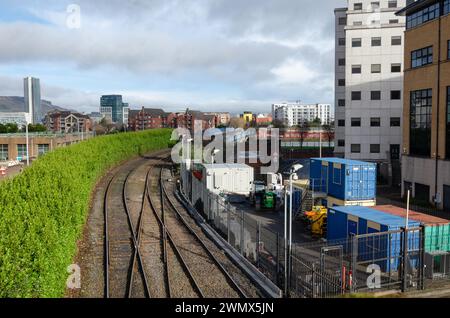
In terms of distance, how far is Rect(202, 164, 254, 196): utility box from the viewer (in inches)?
1308

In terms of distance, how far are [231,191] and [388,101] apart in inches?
1156

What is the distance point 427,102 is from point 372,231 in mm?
19381

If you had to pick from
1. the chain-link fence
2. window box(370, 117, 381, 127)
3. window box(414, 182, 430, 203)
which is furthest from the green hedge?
window box(370, 117, 381, 127)

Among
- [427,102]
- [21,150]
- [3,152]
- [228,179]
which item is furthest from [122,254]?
[3,152]

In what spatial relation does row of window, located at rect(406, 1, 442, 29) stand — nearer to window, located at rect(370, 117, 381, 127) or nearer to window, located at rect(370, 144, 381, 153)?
window, located at rect(370, 117, 381, 127)

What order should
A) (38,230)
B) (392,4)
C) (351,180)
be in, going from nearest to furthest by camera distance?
(38,230)
(351,180)
(392,4)

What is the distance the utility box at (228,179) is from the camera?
33219 mm

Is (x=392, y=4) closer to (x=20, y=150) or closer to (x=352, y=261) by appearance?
(x=352, y=261)

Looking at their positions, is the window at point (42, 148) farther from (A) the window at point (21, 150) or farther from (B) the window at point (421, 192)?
(B) the window at point (421, 192)

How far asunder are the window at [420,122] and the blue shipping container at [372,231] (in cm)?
1557

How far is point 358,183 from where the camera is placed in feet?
89.4

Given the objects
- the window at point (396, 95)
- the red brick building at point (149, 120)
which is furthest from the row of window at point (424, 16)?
the red brick building at point (149, 120)

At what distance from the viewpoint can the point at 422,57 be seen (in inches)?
1394
